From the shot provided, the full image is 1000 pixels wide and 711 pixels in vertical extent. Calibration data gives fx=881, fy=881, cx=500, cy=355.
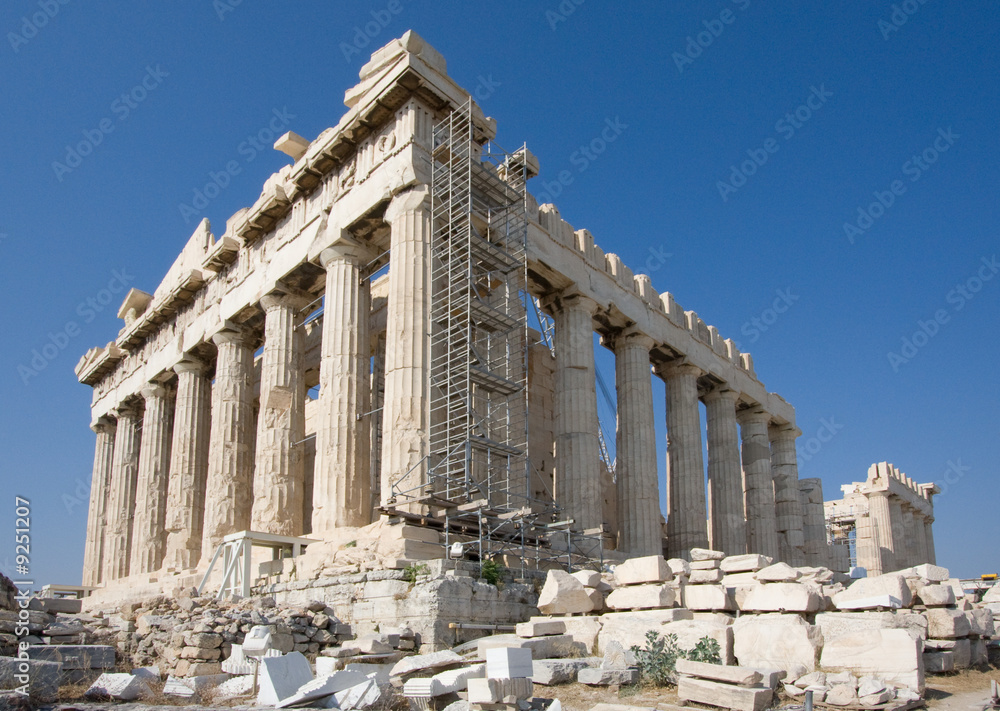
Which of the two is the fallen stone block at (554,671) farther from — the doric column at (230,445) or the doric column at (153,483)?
the doric column at (153,483)

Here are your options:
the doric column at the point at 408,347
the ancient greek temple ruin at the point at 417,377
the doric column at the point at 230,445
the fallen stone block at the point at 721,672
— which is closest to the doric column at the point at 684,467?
the ancient greek temple ruin at the point at 417,377

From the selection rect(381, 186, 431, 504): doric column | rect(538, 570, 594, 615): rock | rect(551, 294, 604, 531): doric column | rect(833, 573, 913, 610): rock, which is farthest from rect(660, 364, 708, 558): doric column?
rect(833, 573, 913, 610): rock

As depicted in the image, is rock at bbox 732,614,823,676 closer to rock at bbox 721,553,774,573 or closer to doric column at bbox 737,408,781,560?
rock at bbox 721,553,774,573

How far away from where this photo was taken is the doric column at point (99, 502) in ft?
115

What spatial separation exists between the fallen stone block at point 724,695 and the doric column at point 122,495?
93.1 ft

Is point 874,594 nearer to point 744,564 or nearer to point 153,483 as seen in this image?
point 744,564

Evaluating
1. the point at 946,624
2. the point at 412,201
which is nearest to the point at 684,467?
the point at 412,201

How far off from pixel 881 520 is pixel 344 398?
3160 centimetres

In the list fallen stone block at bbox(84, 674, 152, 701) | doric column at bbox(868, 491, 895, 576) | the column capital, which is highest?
the column capital

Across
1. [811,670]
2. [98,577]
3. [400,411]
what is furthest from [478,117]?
[98,577]

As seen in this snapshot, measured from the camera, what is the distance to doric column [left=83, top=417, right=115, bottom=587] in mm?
34969

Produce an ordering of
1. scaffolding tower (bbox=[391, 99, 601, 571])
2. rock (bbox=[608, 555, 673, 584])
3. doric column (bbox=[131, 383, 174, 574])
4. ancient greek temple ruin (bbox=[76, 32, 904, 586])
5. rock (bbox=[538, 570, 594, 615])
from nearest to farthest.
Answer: rock (bbox=[608, 555, 673, 584]), rock (bbox=[538, 570, 594, 615]), scaffolding tower (bbox=[391, 99, 601, 571]), ancient greek temple ruin (bbox=[76, 32, 904, 586]), doric column (bbox=[131, 383, 174, 574])

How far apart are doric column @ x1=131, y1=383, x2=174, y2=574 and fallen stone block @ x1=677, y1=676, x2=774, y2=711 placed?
24.8 m

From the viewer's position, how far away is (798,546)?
114 ft
